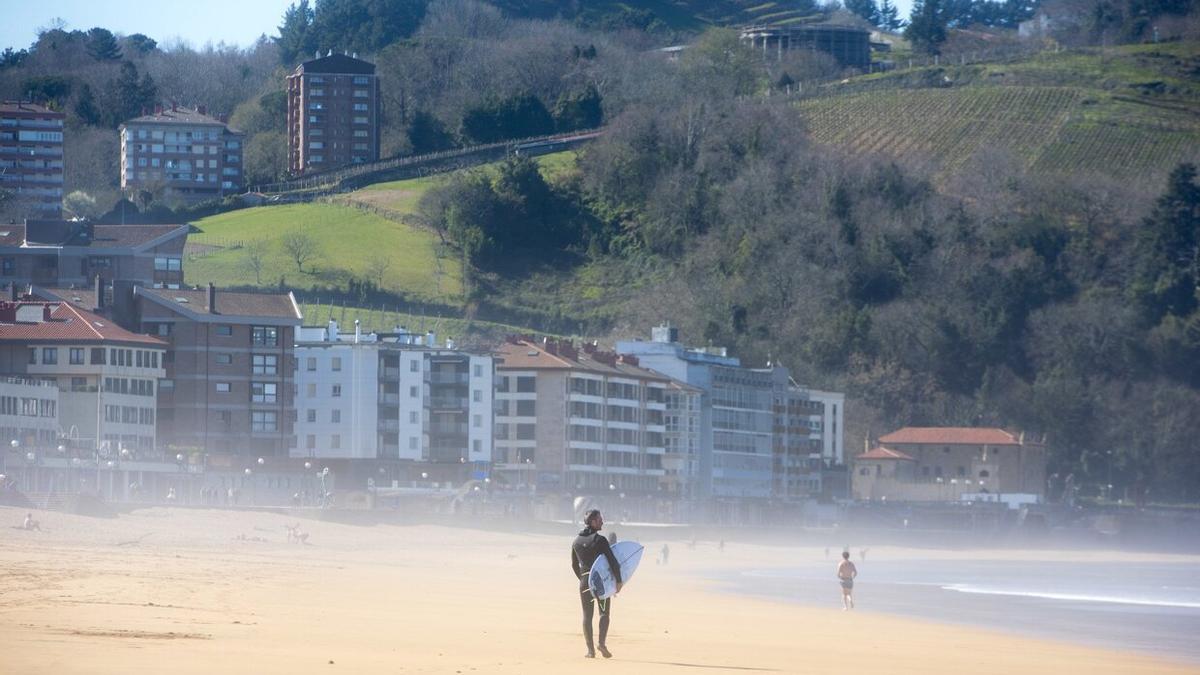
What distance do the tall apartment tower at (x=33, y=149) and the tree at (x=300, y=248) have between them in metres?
22.4

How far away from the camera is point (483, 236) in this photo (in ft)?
370

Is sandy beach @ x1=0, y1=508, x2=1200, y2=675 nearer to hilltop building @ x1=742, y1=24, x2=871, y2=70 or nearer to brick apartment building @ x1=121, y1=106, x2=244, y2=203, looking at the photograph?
brick apartment building @ x1=121, y1=106, x2=244, y2=203

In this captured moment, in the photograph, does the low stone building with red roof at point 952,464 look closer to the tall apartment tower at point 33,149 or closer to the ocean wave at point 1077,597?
the ocean wave at point 1077,597

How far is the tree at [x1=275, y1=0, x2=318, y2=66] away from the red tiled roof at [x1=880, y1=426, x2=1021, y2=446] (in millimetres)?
80279

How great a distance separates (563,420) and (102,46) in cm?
9273

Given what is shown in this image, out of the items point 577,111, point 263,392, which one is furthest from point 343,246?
point 263,392

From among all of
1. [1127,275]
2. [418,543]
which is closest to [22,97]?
[1127,275]

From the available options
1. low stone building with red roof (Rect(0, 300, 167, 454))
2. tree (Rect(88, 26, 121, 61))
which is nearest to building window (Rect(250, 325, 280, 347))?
low stone building with red roof (Rect(0, 300, 167, 454))

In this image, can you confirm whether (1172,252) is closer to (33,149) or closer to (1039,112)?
(1039,112)

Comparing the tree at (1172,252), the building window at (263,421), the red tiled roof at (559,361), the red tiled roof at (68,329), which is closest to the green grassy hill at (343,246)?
the red tiled roof at (559,361)

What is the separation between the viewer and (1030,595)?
45156 millimetres

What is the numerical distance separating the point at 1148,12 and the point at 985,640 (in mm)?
158091

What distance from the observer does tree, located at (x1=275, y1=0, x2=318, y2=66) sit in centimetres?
16550

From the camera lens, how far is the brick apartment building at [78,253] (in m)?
85.3
